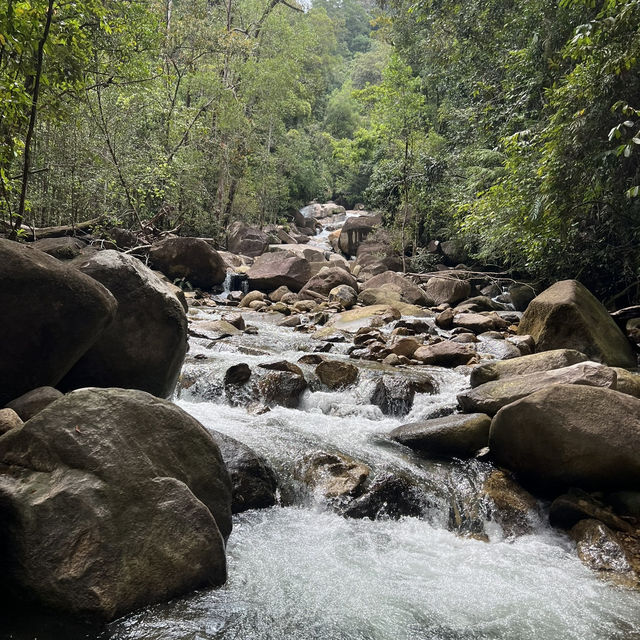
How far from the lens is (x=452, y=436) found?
544 centimetres

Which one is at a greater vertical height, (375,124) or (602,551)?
(375,124)

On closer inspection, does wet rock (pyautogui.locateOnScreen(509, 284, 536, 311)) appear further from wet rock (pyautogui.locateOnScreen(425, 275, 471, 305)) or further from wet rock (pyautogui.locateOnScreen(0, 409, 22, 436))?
wet rock (pyautogui.locateOnScreen(0, 409, 22, 436))

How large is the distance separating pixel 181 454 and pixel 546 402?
131 inches

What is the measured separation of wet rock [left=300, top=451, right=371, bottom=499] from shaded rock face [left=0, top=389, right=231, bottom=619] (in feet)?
5.12

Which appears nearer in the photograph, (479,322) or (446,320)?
(479,322)

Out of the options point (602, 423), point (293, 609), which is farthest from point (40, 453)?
point (602, 423)

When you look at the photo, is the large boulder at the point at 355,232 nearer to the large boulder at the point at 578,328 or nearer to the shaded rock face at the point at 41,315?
the large boulder at the point at 578,328

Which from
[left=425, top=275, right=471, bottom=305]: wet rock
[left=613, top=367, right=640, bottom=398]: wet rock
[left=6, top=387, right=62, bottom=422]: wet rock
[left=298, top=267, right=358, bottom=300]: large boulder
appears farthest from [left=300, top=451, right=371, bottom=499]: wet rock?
[left=298, top=267, right=358, bottom=300]: large boulder

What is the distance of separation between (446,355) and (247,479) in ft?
18.1

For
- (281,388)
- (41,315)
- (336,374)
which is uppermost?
(41,315)

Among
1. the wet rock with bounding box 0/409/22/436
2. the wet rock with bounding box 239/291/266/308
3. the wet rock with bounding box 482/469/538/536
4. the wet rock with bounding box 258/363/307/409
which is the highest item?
the wet rock with bounding box 0/409/22/436

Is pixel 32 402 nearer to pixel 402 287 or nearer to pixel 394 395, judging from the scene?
pixel 394 395

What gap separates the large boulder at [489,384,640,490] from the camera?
14.6 ft

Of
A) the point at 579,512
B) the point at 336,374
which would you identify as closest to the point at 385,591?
the point at 579,512
